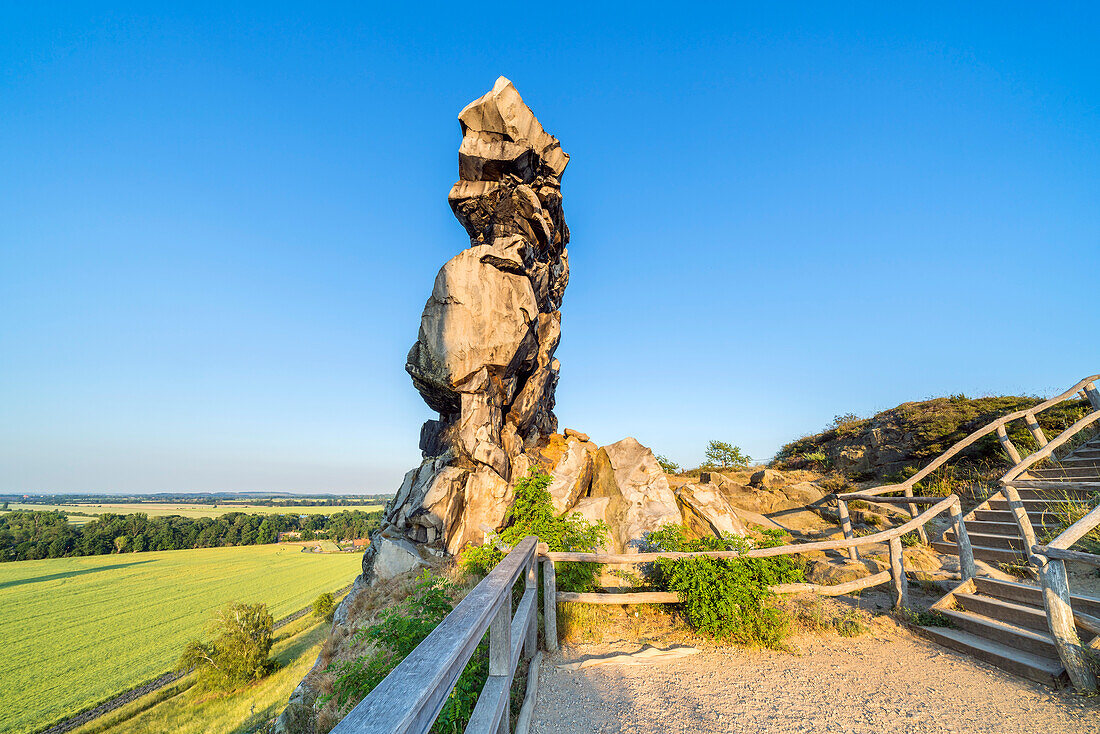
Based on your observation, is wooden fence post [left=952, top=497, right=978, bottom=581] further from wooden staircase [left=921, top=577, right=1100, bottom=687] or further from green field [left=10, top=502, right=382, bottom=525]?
green field [left=10, top=502, right=382, bottom=525]

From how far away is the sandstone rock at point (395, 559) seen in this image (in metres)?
12.6

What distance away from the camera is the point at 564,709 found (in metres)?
4.24

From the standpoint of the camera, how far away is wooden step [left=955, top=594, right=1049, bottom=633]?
5.34 meters

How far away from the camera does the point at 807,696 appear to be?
449 cm

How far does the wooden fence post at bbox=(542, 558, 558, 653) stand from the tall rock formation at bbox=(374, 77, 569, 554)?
7.93 metres

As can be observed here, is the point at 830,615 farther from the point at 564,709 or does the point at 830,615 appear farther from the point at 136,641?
the point at 136,641

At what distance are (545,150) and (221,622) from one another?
39.7 meters

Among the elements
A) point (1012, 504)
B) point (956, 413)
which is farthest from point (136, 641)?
point (956, 413)

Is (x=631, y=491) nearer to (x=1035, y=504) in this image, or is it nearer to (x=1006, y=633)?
(x=1006, y=633)

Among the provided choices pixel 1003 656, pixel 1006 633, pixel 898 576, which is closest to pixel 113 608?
pixel 898 576

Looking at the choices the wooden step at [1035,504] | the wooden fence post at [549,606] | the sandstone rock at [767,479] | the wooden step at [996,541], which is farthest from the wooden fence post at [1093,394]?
the wooden fence post at [549,606]

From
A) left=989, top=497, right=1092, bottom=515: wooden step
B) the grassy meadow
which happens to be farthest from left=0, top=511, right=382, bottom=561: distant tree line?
left=989, top=497, right=1092, bottom=515: wooden step

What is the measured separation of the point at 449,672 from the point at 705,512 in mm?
12697

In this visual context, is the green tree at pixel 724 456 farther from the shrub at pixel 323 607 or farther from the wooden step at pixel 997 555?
the shrub at pixel 323 607
